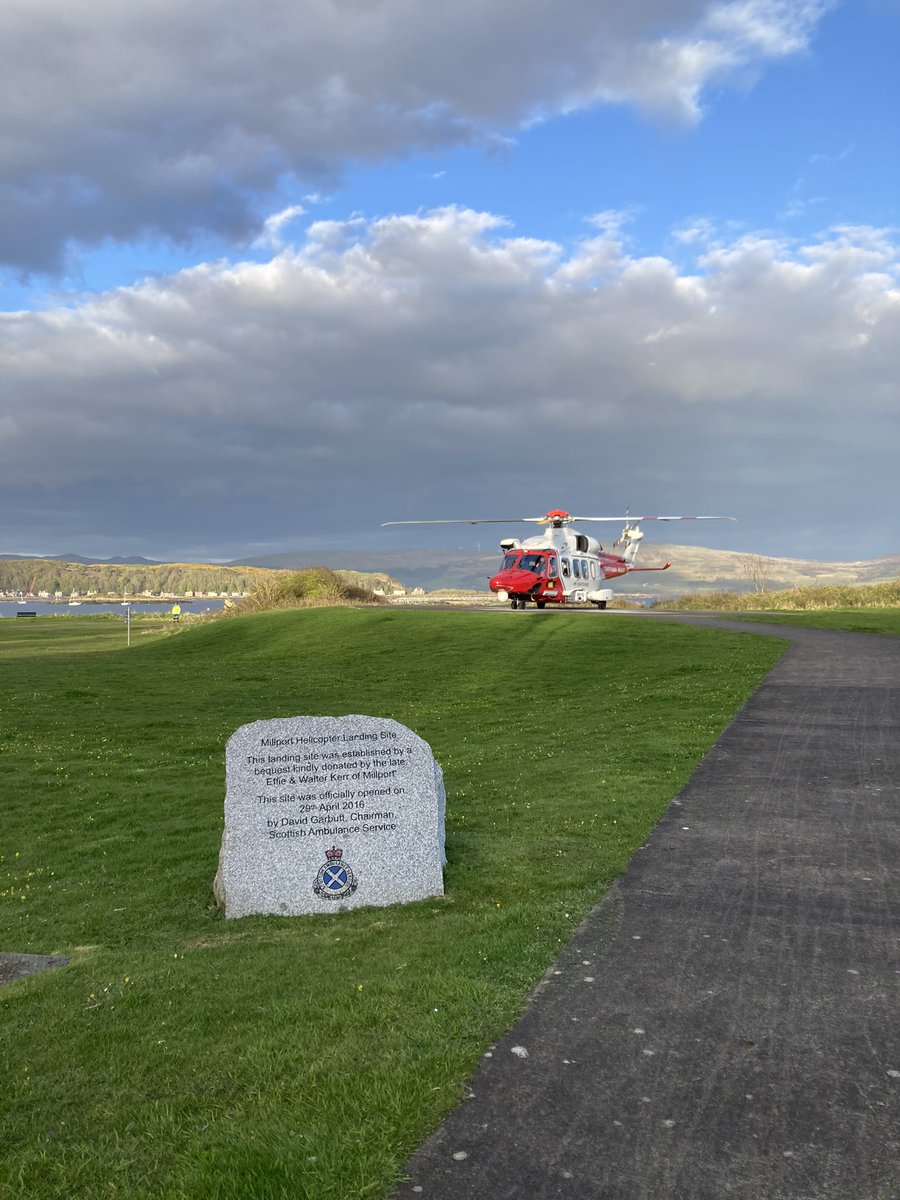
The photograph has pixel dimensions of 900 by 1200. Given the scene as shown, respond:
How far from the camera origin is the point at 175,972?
22.6ft

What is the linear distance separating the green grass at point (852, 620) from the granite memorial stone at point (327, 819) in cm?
2764

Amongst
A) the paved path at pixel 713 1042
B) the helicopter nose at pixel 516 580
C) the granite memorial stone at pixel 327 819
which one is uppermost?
the helicopter nose at pixel 516 580

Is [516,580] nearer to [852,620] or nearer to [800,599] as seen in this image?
[852,620]

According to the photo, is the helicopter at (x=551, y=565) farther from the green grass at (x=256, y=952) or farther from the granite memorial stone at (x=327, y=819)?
the granite memorial stone at (x=327, y=819)

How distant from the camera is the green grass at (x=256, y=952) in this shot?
4.46 m

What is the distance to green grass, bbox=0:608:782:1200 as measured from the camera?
4.46 metres

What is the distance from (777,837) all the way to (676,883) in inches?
81.3

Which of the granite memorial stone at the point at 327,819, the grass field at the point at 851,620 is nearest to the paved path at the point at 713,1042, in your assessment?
the granite memorial stone at the point at 327,819

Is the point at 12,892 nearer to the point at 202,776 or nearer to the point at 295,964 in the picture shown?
the point at 295,964

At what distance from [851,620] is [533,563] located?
14584mm

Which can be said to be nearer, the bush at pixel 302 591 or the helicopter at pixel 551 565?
the helicopter at pixel 551 565

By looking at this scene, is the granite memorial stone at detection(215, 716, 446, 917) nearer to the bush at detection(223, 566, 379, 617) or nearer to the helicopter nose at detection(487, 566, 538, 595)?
the helicopter nose at detection(487, 566, 538, 595)

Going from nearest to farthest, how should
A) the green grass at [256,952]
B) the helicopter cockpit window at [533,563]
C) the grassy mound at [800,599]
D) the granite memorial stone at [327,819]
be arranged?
the green grass at [256,952], the granite memorial stone at [327,819], the helicopter cockpit window at [533,563], the grassy mound at [800,599]

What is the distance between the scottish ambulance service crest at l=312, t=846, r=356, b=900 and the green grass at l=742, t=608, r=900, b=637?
28.2 metres
